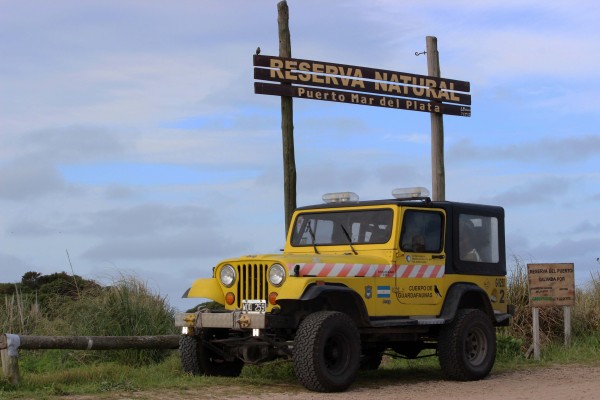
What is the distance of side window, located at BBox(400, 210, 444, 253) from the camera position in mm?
13203

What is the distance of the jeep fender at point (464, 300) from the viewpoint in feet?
44.4

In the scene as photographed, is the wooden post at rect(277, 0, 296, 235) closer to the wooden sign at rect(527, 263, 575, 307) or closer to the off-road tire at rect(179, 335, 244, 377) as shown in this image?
the wooden sign at rect(527, 263, 575, 307)

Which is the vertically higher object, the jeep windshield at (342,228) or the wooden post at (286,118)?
the wooden post at (286,118)

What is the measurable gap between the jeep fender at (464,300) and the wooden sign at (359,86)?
17.1 ft

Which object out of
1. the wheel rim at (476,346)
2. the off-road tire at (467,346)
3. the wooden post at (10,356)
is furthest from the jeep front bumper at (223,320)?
the wheel rim at (476,346)

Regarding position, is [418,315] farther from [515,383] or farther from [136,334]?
[136,334]

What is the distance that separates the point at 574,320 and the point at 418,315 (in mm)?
6870

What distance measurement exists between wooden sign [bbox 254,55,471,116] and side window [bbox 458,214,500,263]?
4548mm

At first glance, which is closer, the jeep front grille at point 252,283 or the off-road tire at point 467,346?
the jeep front grille at point 252,283

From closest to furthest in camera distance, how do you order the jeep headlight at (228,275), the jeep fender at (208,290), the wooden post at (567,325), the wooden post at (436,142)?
the jeep headlight at (228,275)
the jeep fender at (208,290)
the wooden post at (567,325)
the wooden post at (436,142)

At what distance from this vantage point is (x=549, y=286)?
17.1 meters

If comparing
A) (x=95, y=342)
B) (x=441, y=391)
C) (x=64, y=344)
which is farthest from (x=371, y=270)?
(x=64, y=344)

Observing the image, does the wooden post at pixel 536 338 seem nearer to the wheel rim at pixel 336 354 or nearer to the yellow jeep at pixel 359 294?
the yellow jeep at pixel 359 294

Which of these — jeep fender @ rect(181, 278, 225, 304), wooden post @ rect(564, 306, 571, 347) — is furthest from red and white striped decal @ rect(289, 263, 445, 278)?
wooden post @ rect(564, 306, 571, 347)
